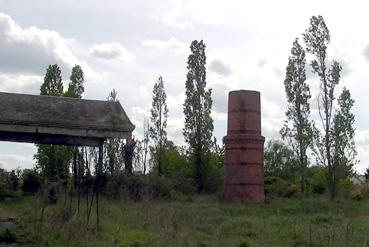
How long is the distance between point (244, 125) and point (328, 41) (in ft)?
22.8

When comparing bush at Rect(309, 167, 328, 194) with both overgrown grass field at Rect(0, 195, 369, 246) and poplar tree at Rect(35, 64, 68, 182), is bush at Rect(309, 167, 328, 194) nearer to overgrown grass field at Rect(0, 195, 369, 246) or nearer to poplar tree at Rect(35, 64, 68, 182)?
overgrown grass field at Rect(0, 195, 369, 246)

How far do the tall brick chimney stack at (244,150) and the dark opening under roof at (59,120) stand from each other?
4.86 m

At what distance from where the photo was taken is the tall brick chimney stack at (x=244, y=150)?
25922mm

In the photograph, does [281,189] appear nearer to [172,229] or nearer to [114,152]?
[114,152]

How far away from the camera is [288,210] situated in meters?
22.9

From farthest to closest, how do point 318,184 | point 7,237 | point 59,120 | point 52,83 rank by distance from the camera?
point 318,184 < point 52,83 < point 59,120 < point 7,237

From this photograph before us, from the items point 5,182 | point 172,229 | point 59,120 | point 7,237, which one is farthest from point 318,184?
point 7,237

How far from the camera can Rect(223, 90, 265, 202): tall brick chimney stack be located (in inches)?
1021

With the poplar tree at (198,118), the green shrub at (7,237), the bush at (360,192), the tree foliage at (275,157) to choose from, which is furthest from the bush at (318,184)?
the green shrub at (7,237)

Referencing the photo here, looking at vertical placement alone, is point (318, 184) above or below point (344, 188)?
above

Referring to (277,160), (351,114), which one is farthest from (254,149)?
(277,160)

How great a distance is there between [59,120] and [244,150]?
8.06m

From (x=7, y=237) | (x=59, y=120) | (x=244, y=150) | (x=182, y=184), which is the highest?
(x=59, y=120)

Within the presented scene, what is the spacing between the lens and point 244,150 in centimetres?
2597
